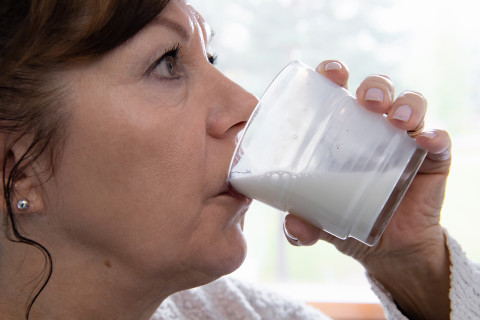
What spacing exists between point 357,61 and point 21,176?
1.91m

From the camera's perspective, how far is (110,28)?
0.86 meters

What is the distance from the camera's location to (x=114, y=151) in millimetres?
898

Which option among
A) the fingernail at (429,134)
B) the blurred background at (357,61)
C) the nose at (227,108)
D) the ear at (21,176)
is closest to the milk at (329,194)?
the nose at (227,108)

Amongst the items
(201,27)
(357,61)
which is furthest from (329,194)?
(357,61)

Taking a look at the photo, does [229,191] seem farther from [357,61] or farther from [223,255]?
[357,61]

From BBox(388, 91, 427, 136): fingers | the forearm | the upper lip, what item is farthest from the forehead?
the forearm

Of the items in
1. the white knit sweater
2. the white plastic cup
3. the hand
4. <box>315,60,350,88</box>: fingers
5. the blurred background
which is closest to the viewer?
the white plastic cup

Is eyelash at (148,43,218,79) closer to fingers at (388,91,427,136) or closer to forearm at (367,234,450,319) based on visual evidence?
fingers at (388,91,427,136)

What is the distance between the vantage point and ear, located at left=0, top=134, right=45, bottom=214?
2.93 feet

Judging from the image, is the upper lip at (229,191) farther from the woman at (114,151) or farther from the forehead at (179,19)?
the forehead at (179,19)

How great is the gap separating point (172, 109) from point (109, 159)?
0.13m

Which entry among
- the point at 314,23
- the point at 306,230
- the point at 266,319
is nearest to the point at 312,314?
the point at 266,319

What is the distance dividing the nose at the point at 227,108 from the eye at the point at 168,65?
0.23 ft

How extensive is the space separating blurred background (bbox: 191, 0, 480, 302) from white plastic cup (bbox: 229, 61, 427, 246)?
5.29 feet
